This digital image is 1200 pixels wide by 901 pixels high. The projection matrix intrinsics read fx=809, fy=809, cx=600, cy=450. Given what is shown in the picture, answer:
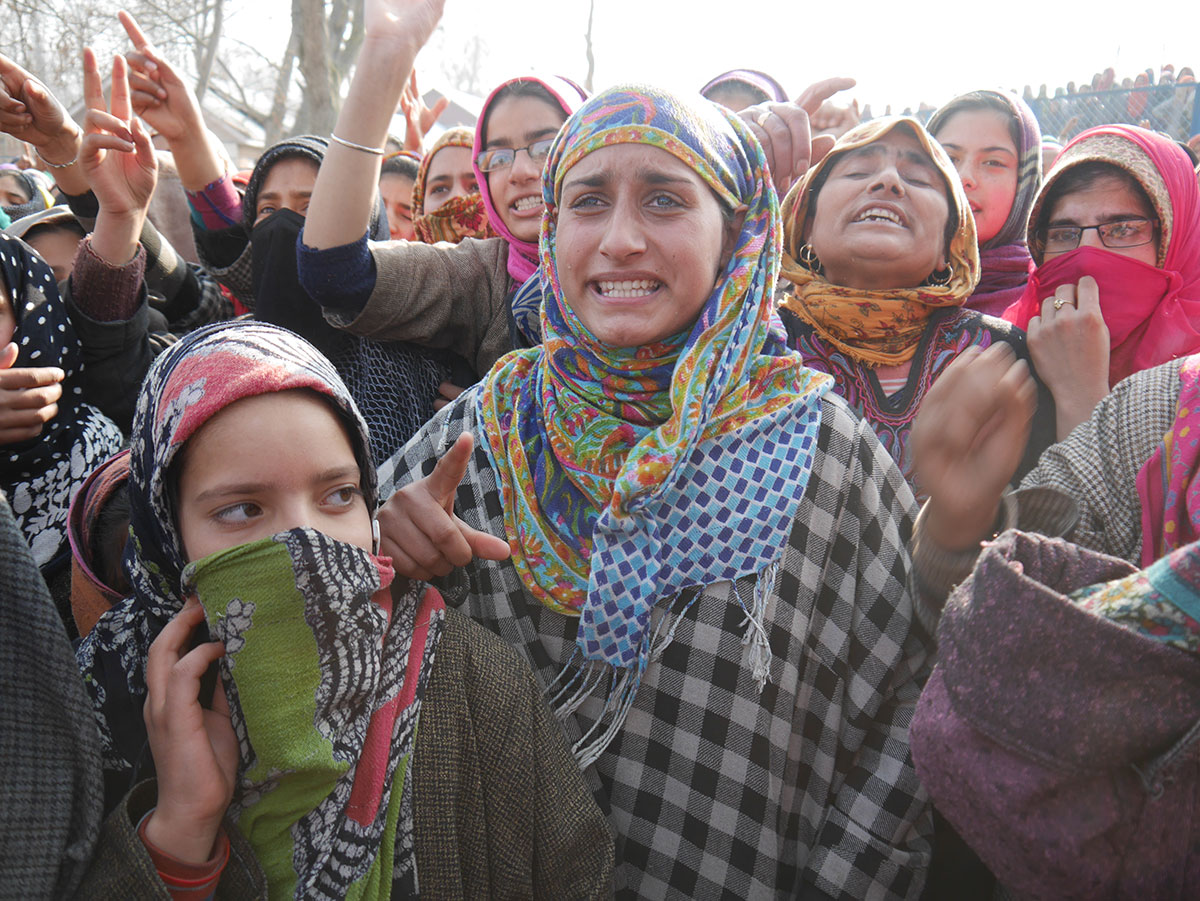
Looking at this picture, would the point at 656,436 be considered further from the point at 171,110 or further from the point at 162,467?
the point at 171,110

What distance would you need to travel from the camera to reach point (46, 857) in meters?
1.12

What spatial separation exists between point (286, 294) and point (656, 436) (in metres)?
1.27

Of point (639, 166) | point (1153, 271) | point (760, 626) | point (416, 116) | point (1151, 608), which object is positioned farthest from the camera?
point (416, 116)

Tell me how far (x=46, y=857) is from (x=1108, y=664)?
1377 mm

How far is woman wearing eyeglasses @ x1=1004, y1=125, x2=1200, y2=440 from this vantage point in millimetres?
2145

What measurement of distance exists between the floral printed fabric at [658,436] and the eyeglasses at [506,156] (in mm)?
774

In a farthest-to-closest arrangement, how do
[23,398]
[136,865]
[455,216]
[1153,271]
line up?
[455,216], [1153,271], [23,398], [136,865]

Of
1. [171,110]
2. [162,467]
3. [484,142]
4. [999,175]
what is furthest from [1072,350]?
[171,110]

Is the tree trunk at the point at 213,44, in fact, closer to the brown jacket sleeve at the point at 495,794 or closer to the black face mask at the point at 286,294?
the black face mask at the point at 286,294

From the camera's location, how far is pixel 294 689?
118 cm

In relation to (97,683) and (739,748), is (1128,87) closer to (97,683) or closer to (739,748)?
(739,748)

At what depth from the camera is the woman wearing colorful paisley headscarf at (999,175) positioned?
2.76 meters

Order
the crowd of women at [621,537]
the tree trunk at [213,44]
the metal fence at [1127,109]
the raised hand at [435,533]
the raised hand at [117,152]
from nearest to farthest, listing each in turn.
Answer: the crowd of women at [621,537] < the raised hand at [435,533] < the raised hand at [117,152] < the metal fence at [1127,109] < the tree trunk at [213,44]

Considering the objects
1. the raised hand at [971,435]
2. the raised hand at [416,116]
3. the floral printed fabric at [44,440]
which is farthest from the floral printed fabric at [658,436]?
the raised hand at [416,116]
